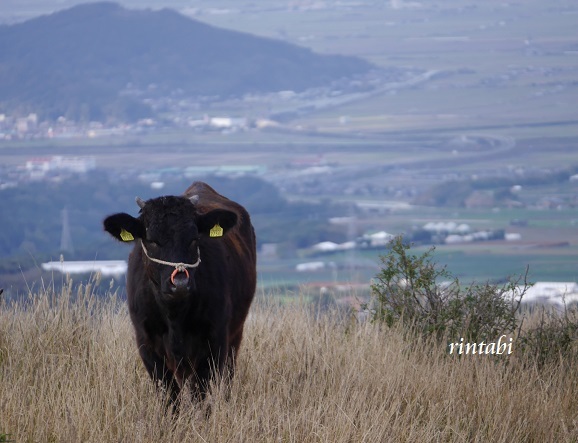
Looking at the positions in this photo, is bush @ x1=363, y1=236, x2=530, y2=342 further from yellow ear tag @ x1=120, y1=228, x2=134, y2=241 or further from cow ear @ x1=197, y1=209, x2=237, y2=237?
yellow ear tag @ x1=120, y1=228, x2=134, y2=241

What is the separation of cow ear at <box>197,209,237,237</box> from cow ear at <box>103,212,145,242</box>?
0.42m

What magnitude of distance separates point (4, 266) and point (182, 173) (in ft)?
183

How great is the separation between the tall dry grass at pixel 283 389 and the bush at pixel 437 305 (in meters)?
0.33

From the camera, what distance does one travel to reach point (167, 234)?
723cm

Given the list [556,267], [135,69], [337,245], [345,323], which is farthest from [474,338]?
[135,69]

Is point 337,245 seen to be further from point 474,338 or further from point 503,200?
point 474,338

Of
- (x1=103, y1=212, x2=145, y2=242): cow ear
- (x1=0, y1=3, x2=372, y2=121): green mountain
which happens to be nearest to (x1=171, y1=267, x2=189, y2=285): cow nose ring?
(x1=103, y1=212, x2=145, y2=242): cow ear

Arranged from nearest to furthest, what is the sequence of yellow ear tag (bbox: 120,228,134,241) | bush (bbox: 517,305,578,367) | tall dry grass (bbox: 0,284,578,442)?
tall dry grass (bbox: 0,284,578,442) → yellow ear tag (bbox: 120,228,134,241) → bush (bbox: 517,305,578,367)

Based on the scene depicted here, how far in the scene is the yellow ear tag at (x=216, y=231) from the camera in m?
7.62

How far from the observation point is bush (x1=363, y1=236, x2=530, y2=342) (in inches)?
378

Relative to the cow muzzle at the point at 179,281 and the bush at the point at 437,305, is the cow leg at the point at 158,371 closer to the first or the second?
the cow muzzle at the point at 179,281

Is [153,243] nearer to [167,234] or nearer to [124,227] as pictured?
[167,234]

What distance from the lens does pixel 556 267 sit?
37125mm

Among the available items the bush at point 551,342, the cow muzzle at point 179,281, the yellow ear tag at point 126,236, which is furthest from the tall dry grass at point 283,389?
the yellow ear tag at point 126,236
